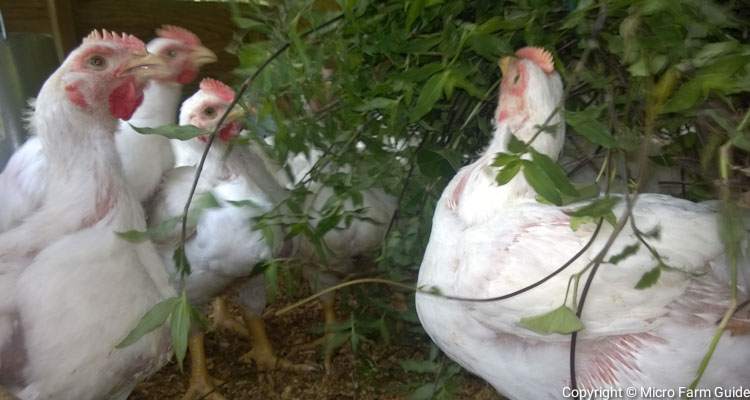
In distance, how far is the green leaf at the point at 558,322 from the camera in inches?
30.0

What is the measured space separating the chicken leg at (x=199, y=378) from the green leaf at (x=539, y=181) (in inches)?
48.7

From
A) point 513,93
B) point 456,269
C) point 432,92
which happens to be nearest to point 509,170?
point 432,92

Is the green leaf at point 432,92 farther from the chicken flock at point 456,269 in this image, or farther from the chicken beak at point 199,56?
the chicken beak at point 199,56

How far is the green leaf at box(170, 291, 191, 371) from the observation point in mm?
825

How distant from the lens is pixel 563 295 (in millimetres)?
875

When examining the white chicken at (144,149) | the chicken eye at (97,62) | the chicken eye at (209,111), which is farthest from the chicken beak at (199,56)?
the chicken eye at (97,62)

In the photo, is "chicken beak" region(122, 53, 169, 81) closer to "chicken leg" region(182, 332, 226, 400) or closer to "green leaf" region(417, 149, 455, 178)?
"green leaf" region(417, 149, 455, 178)

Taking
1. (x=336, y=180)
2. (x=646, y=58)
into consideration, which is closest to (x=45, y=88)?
(x=336, y=180)

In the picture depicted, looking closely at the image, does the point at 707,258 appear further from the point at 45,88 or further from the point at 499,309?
the point at 45,88

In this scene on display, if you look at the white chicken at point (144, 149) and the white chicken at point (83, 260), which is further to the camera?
the white chicken at point (144, 149)

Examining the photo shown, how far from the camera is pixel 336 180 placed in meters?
1.23

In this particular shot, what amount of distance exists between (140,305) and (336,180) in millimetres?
392

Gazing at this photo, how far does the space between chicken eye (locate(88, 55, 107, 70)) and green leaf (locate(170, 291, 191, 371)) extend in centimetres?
58

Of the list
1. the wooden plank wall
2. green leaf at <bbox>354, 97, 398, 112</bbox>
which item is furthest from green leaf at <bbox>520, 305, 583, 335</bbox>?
the wooden plank wall
